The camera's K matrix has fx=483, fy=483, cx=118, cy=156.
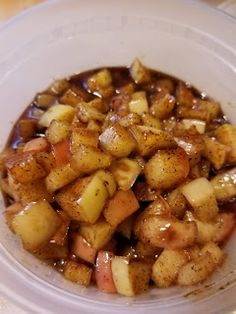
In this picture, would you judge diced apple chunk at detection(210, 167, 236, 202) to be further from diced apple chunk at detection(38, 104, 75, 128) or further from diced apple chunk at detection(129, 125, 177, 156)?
diced apple chunk at detection(38, 104, 75, 128)

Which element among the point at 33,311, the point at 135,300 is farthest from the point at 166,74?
the point at 33,311

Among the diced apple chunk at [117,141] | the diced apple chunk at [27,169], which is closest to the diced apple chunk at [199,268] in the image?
the diced apple chunk at [117,141]

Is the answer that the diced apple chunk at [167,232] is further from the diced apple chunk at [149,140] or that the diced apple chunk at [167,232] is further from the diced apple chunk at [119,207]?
the diced apple chunk at [149,140]

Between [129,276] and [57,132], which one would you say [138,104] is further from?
[129,276]

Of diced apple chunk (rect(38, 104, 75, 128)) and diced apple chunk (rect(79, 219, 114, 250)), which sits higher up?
diced apple chunk (rect(38, 104, 75, 128))

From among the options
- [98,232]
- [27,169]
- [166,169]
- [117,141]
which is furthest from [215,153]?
[27,169]

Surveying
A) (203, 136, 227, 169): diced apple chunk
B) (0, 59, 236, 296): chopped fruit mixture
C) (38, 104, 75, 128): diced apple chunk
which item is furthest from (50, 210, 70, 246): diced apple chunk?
(203, 136, 227, 169): diced apple chunk
